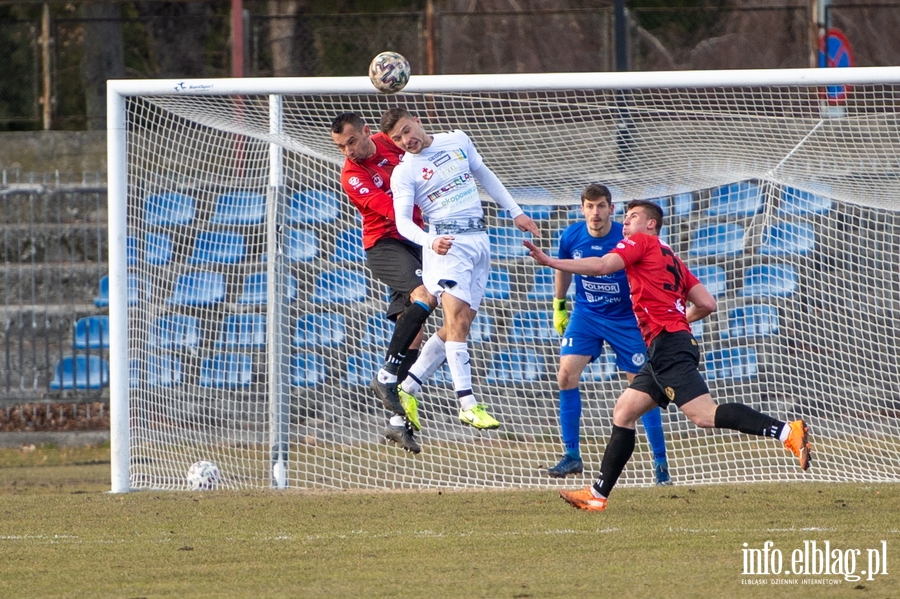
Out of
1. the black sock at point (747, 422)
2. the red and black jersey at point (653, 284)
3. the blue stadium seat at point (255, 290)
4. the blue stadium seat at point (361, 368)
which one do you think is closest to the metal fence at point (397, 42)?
the blue stadium seat at point (255, 290)

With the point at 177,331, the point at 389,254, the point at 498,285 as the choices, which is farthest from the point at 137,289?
the point at 498,285

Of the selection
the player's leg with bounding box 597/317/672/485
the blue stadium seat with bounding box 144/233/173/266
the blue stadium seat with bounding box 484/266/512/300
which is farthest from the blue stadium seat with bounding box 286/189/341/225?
the player's leg with bounding box 597/317/672/485

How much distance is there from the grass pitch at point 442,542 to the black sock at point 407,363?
83 cm

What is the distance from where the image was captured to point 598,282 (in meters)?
8.59

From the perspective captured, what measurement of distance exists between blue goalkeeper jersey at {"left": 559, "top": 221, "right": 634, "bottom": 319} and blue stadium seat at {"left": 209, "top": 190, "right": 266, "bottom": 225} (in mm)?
2992

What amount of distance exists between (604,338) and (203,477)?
126 inches

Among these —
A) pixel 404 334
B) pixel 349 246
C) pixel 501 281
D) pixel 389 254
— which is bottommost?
pixel 404 334

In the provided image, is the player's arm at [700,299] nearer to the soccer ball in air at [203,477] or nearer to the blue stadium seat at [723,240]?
the blue stadium seat at [723,240]

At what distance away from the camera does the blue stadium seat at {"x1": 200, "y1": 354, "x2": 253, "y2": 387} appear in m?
10.1

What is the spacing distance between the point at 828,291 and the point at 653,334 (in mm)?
3779

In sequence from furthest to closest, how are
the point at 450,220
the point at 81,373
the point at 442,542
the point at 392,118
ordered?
the point at 81,373 < the point at 450,220 < the point at 392,118 < the point at 442,542

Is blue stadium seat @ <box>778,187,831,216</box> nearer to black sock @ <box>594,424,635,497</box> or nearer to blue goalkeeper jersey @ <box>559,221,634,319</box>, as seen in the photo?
blue goalkeeper jersey @ <box>559,221,634,319</box>

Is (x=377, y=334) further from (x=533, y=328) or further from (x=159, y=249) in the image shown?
(x=159, y=249)

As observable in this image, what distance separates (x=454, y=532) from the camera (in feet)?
21.7
